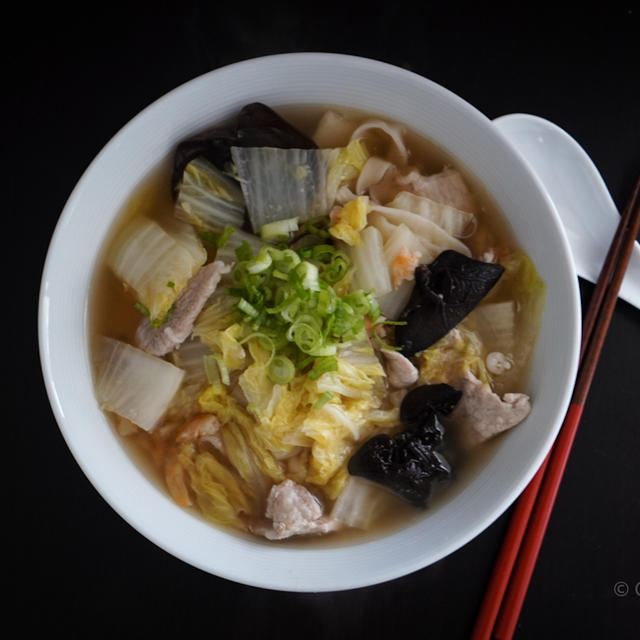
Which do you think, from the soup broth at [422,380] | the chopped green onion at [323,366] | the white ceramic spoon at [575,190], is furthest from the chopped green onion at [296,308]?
the white ceramic spoon at [575,190]

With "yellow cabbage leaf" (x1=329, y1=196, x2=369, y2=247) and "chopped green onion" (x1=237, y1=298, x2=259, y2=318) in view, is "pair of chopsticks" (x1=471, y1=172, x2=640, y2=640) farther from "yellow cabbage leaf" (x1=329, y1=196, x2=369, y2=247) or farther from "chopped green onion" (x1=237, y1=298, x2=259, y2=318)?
"chopped green onion" (x1=237, y1=298, x2=259, y2=318)

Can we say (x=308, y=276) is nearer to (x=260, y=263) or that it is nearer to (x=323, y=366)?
(x=260, y=263)

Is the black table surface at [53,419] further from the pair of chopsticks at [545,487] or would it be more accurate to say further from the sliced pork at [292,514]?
the sliced pork at [292,514]

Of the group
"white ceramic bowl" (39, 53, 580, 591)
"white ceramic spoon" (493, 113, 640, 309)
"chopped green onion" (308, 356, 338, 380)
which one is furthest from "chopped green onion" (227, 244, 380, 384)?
"white ceramic spoon" (493, 113, 640, 309)

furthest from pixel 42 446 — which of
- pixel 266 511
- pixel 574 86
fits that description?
pixel 574 86

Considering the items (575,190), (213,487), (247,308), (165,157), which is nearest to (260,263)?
(247,308)

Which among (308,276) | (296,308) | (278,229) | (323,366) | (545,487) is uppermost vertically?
(278,229)
